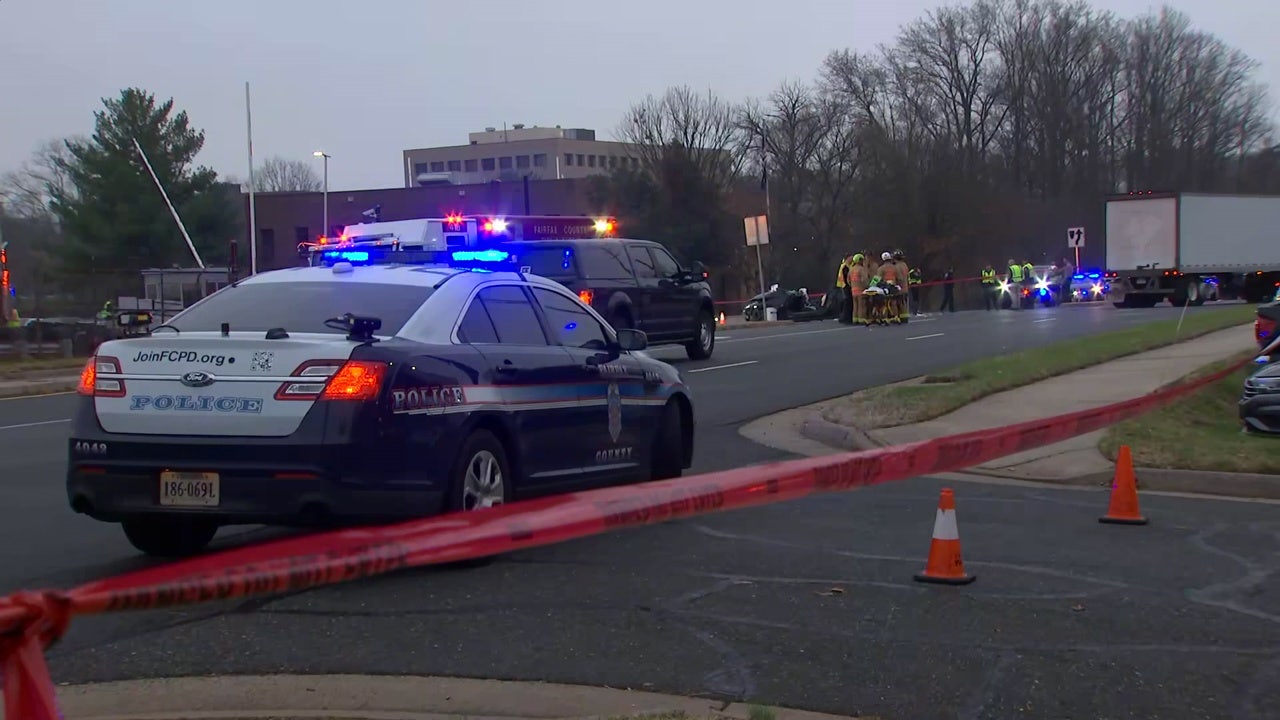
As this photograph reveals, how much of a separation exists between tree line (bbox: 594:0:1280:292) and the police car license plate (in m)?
59.7

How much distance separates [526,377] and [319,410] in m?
1.56

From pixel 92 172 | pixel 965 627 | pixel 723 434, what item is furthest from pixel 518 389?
pixel 92 172

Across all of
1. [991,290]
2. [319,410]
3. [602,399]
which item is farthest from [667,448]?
[991,290]

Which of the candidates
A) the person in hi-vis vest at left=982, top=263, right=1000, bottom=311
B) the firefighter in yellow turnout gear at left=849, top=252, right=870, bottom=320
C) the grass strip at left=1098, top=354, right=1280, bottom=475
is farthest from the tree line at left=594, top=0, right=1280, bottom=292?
the grass strip at left=1098, top=354, right=1280, bottom=475

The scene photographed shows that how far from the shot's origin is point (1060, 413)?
12781mm

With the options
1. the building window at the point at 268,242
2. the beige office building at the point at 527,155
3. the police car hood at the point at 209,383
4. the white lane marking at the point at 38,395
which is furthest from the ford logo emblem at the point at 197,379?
the beige office building at the point at 527,155

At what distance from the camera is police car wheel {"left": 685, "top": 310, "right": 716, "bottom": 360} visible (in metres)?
21.4

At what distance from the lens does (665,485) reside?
209 inches

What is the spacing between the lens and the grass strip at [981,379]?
1325cm

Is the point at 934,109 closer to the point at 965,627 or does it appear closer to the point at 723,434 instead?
the point at 723,434

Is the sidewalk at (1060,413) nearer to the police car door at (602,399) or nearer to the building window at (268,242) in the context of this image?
the police car door at (602,399)

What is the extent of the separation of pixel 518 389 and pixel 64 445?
703 centimetres

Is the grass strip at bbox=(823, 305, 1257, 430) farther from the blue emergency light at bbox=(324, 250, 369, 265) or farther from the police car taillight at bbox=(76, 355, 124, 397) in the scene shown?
the police car taillight at bbox=(76, 355, 124, 397)

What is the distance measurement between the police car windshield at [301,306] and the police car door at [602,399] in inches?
50.3
